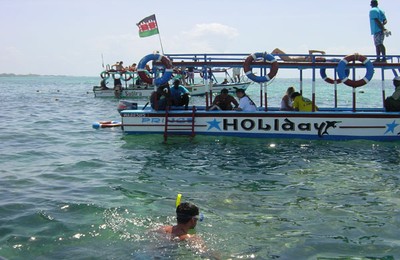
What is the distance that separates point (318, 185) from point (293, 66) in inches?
231

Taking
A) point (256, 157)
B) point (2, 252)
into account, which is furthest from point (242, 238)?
point (256, 157)

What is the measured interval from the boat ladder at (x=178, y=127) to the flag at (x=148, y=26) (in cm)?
443

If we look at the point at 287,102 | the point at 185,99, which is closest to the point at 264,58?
the point at 287,102

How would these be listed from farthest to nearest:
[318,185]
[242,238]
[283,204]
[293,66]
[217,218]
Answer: [293,66], [318,185], [283,204], [217,218], [242,238]

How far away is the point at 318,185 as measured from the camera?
9.76m

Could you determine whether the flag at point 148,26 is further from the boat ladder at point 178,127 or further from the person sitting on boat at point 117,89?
the person sitting on boat at point 117,89

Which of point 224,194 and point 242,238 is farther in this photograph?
point 224,194

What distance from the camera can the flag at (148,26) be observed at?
18.0 meters

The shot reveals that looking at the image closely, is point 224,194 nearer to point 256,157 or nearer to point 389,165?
point 256,157

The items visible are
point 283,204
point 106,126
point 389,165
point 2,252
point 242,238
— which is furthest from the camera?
point 106,126

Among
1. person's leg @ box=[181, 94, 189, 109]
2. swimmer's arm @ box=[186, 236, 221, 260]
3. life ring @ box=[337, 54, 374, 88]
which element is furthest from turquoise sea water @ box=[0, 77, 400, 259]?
life ring @ box=[337, 54, 374, 88]

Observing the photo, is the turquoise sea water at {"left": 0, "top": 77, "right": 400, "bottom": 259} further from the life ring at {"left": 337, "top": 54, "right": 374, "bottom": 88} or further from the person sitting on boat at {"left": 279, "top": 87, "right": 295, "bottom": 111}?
the life ring at {"left": 337, "top": 54, "right": 374, "bottom": 88}

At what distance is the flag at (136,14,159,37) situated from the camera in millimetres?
18047

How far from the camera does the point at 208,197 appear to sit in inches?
353
